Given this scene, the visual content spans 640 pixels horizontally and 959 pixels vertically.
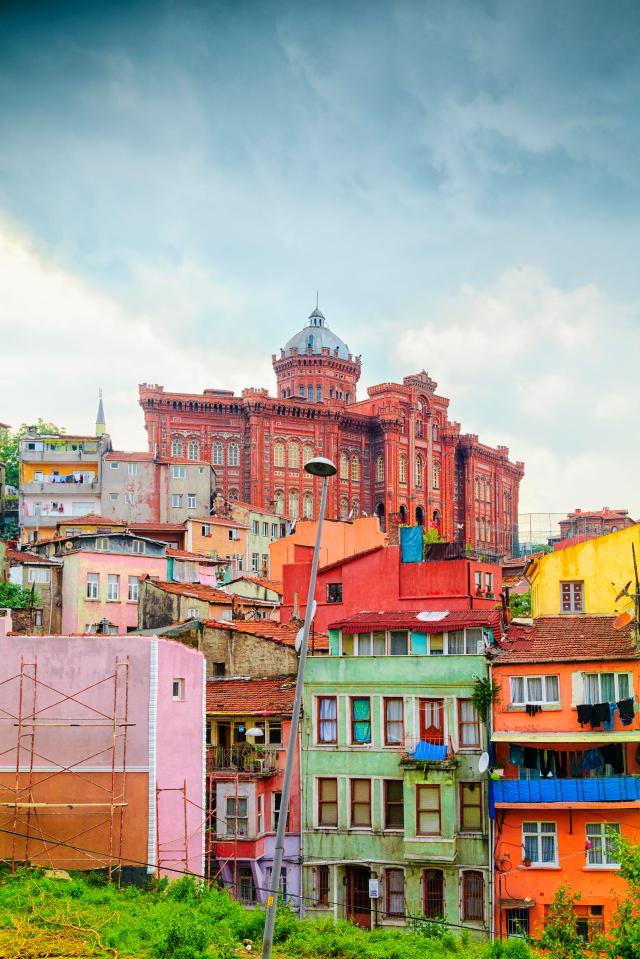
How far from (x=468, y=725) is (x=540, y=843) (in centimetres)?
370

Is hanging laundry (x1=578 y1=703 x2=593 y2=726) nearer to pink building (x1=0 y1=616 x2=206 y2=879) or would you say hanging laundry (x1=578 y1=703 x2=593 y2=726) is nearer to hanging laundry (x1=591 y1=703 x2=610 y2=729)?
hanging laundry (x1=591 y1=703 x2=610 y2=729)

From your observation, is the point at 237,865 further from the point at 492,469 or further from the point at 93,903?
the point at 492,469

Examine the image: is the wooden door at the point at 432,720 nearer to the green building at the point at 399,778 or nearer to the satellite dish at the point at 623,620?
the green building at the point at 399,778

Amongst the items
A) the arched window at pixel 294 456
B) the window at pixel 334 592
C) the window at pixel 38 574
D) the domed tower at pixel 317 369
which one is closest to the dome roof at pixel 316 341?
the domed tower at pixel 317 369

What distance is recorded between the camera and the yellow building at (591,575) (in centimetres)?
3619

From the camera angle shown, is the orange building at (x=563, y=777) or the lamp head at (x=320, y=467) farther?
the orange building at (x=563, y=777)

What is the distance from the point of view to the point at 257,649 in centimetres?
4006

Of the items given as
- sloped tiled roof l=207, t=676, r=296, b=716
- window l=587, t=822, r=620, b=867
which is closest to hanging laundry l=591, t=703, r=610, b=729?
window l=587, t=822, r=620, b=867

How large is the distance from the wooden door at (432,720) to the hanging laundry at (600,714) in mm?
4368

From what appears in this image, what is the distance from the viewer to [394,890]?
30.7m

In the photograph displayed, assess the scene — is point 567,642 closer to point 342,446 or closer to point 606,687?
point 606,687

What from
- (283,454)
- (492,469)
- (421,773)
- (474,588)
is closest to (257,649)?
(474,588)

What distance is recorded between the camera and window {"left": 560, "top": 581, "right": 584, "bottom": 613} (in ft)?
126

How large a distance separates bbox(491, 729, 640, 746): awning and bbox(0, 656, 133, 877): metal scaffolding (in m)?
10.5
